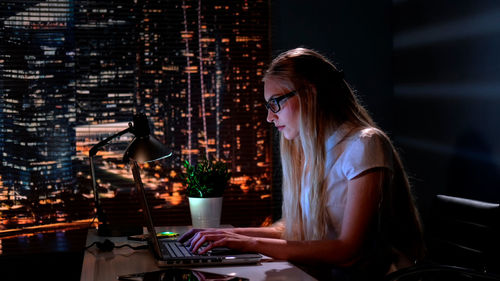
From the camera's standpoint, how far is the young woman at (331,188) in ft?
4.76

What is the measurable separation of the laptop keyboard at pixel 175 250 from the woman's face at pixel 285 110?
540 mm

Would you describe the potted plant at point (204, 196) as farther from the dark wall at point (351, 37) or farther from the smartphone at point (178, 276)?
the dark wall at point (351, 37)

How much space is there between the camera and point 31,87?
10.5ft

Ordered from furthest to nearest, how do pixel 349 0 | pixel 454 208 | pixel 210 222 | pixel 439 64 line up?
pixel 349 0, pixel 439 64, pixel 210 222, pixel 454 208

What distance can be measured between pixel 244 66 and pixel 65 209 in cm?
145

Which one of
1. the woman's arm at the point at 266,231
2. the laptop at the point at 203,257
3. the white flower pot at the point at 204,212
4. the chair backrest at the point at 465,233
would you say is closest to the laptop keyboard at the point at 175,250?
the laptop at the point at 203,257

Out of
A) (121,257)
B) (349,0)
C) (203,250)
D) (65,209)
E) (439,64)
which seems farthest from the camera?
(349,0)

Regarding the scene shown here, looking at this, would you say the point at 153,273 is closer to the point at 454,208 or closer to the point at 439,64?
the point at 454,208

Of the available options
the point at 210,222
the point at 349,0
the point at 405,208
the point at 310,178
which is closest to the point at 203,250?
the point at 310,178

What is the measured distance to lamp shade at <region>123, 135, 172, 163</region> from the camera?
6.10 ft

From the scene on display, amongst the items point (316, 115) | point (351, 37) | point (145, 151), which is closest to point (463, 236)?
point (316, 115)

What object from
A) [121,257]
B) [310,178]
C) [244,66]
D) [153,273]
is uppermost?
[244,66]

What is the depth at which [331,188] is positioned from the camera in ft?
5.48

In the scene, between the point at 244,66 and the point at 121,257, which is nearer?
the point at 121,257
